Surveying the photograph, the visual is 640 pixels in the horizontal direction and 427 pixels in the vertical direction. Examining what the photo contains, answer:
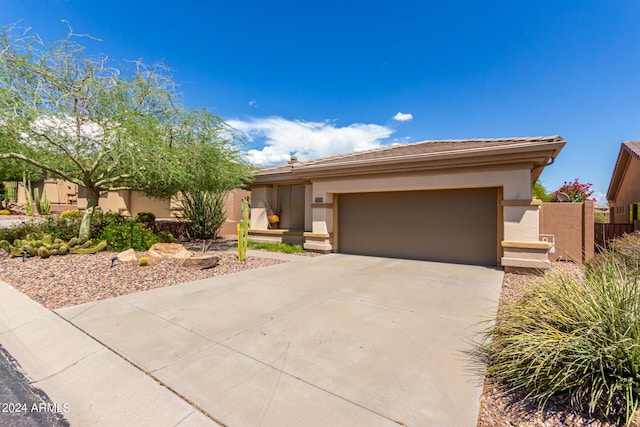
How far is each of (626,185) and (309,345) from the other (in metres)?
19.0

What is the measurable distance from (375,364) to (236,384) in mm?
1458

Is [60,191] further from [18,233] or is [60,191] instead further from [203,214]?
[203,214]

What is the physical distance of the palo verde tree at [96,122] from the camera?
7898mm

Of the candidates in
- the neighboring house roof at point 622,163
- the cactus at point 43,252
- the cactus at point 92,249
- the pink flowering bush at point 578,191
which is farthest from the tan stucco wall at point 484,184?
the pink flowering bush at point 578,191

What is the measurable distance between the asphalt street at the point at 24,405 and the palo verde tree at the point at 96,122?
6.11 m

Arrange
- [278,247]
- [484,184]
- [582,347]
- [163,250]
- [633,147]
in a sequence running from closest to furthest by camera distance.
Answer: [582,347]
[484,184]
[163,250]
[278,247]
[633,147]

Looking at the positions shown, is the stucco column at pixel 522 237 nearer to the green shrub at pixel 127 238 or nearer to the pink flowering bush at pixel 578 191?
the green shrub at pixel 127 238

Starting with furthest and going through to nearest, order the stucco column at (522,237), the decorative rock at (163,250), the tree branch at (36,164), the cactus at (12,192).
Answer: the cactus at (12,192), the decorative rock at (163,250), the tree branch at (36,164), the stucco column at (522,237)

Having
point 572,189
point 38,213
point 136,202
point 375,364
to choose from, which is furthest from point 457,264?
point 38,213

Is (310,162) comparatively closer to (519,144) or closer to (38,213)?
(519,144)

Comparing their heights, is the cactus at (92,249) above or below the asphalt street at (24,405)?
above

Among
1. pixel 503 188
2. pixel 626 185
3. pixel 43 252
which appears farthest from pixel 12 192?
pixel 626 185

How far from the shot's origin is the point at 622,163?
A: 14648 millimetres

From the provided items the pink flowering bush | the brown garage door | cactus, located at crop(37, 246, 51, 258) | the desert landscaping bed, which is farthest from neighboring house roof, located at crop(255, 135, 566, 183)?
the pink flowering bush
